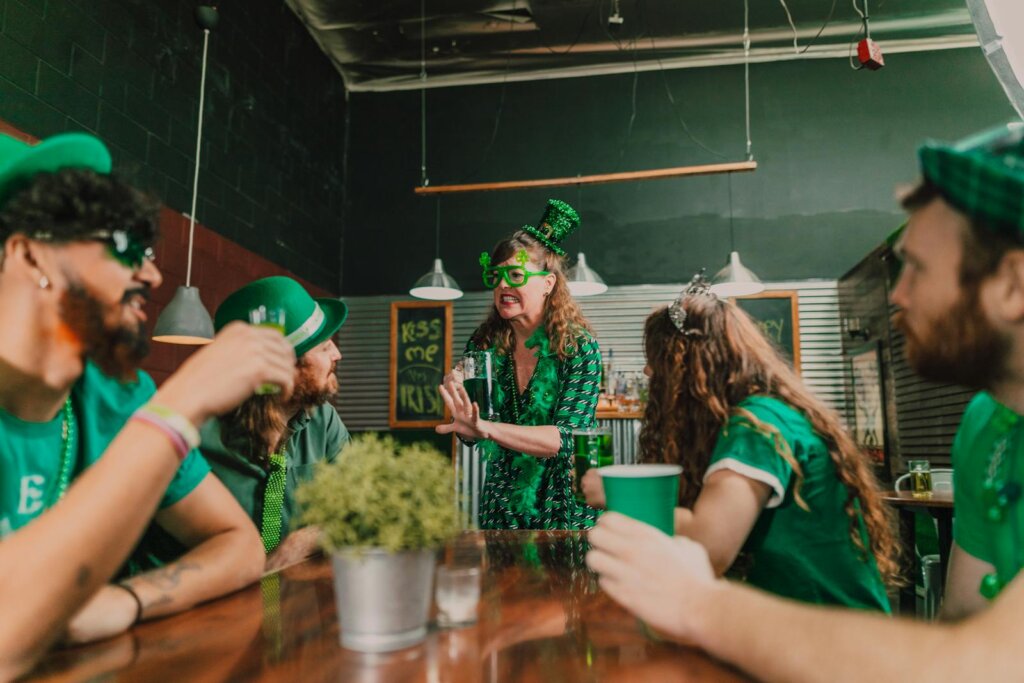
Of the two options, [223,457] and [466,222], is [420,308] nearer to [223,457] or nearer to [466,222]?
[466,222]

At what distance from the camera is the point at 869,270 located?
5.78 metres

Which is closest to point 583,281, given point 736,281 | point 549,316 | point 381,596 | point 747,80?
point 736,281

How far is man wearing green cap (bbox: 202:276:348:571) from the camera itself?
199cm

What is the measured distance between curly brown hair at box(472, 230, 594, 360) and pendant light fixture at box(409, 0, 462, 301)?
2.53m

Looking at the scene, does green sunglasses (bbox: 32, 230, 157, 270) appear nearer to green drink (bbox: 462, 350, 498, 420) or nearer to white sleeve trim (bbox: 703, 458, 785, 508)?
white sleeve trim (bbox: 703, 458, 785, 508)

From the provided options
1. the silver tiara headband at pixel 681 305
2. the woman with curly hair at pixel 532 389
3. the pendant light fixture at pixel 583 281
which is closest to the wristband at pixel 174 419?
the silver tiara headband at pixel 681 305

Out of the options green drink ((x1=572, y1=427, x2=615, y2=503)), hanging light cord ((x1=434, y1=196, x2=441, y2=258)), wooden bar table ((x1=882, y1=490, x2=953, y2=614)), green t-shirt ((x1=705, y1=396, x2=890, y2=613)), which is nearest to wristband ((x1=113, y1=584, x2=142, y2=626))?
green drink ((x1=572, y1=427, x2=615, y2=503))

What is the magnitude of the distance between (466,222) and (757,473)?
5872mm

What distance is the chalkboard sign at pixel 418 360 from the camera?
22.2 ft

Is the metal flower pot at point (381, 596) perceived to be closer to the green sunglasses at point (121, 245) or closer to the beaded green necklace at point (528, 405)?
the green sunglasses at point (121, 245)

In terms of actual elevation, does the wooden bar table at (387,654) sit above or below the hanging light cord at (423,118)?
below

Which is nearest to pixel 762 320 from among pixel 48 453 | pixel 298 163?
pixel 298 163

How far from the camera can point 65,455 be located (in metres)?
1.29

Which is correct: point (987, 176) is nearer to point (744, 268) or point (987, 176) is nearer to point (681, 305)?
point (681, 305)
